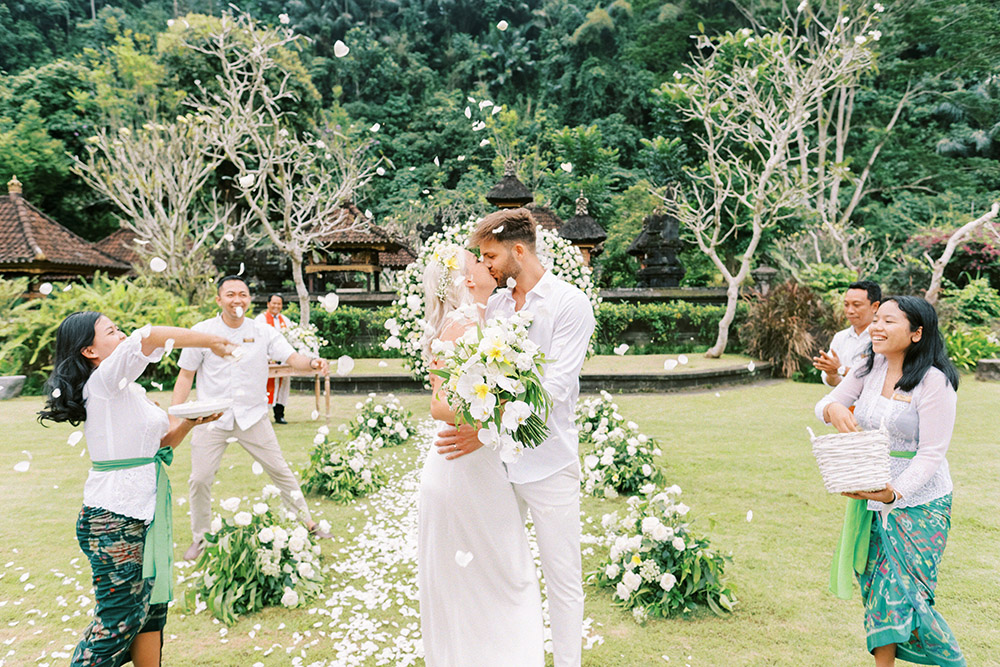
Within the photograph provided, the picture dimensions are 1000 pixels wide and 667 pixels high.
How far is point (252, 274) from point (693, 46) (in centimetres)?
3113

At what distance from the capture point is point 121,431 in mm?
2619

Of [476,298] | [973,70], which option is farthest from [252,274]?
[973,70]

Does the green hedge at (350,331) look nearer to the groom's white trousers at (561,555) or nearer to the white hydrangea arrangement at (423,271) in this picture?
the white hydrangea arrangement at (423,271)

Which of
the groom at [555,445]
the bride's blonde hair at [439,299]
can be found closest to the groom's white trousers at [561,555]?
the groom at [555,445]

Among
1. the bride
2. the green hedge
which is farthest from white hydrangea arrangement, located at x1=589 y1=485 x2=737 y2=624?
the green hedge

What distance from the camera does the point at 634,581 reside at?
350 centimetres

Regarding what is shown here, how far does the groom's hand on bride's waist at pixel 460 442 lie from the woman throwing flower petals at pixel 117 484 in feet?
4.32

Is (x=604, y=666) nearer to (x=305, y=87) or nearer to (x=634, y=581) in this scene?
(x=634, y=581)

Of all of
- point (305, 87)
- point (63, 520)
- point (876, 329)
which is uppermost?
point (305, 87)

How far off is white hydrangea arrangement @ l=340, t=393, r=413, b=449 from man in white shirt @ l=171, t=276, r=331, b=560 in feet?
10.4

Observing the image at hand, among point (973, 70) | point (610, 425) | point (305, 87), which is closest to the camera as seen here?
point (610, 425)

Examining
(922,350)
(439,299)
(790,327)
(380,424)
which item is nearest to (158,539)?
(439,299)

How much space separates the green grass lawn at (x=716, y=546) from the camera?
3203 millimetres

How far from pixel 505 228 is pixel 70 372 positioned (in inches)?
78.0
